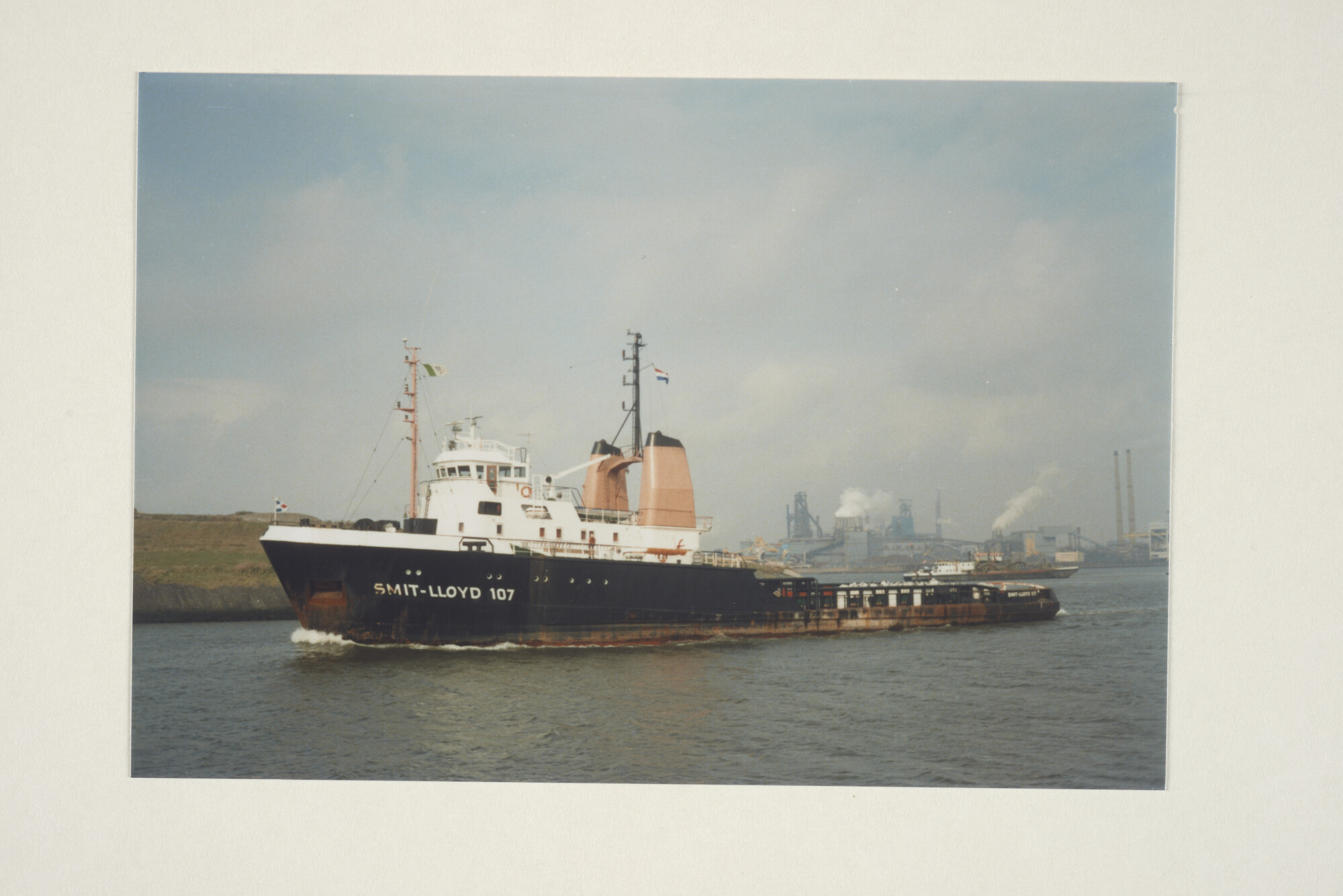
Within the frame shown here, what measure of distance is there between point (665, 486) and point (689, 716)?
2.18 m

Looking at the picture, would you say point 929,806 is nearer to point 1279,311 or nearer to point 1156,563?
point 1156,563

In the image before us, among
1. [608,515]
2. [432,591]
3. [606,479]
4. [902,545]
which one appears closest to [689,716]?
[902,545]

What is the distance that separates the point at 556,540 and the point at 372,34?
15.2 ft

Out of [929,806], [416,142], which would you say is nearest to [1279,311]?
[929,806]

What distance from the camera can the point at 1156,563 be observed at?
400 centimetres

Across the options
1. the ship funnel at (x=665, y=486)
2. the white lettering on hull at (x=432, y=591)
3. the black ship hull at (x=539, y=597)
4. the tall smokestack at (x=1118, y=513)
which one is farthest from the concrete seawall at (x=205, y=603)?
the tall smokestack at (x=1118, y=513)

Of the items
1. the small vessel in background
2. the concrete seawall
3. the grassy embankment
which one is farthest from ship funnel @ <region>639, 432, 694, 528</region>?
the concrete seawall

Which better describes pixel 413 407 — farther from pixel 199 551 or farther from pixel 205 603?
pixel 205 603

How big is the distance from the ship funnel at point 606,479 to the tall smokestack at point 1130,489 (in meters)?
3.42

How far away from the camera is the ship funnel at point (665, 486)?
220 inches

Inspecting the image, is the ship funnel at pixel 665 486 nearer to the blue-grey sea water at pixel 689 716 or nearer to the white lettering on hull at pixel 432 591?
the blue-grey sea water at pixel 689 716

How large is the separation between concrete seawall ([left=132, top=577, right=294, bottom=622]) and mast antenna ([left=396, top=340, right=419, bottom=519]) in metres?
1.81

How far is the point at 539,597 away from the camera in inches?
278

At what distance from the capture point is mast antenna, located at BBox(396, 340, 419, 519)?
4832 mm
